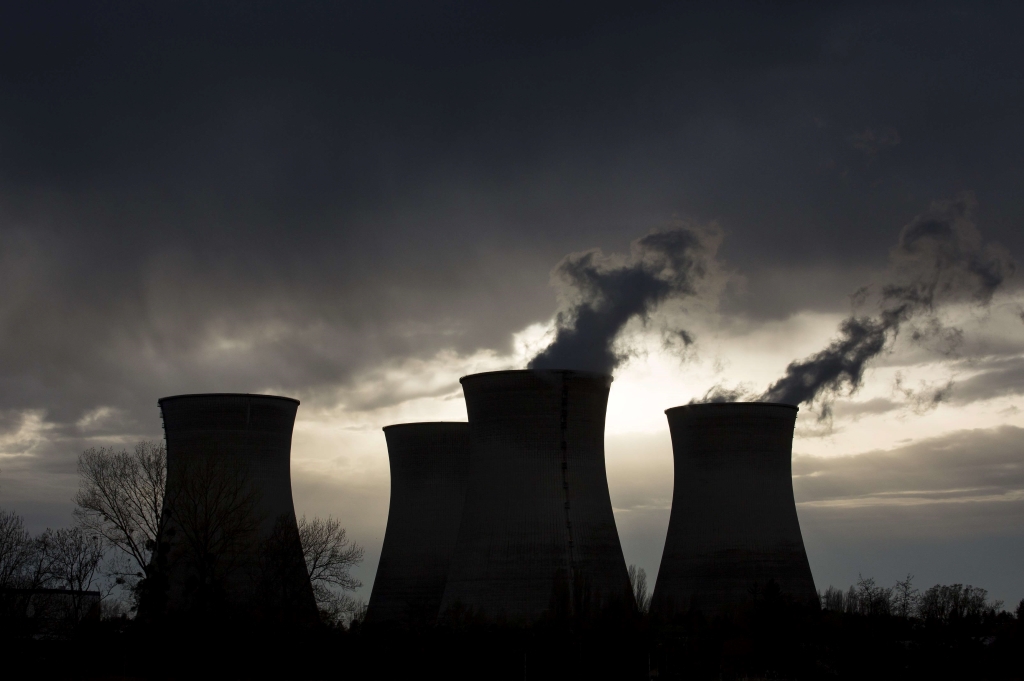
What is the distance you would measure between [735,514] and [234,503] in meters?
9.56

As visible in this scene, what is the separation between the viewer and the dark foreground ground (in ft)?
55.2

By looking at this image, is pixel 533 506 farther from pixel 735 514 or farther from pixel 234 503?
pixel 234 503

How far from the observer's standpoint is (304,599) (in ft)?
77.2

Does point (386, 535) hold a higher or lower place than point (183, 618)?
higher

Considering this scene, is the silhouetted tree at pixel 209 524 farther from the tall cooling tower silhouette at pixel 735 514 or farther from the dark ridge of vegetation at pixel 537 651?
the tall cooling tower silhouette at pixel 735 514

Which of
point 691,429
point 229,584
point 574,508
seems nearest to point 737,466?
point 691,429

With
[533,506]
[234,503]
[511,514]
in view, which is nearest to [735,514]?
[533,506]

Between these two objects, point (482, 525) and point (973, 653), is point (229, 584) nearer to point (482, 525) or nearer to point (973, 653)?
point (482, 525)

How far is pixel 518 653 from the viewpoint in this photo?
1705 cm

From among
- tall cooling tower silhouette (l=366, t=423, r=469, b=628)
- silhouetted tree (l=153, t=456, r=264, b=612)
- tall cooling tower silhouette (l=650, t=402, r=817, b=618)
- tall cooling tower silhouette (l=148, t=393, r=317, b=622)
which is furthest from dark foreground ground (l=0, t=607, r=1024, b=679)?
tall cooling tower silhouette (l=366, t=423, r=469, b=628)

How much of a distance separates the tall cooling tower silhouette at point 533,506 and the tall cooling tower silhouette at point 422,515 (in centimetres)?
496

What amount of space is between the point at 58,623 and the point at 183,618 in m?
5.92

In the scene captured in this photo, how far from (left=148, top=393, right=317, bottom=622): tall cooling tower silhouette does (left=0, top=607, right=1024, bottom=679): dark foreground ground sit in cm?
206

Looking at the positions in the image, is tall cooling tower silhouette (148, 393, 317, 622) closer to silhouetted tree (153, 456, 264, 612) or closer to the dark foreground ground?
silhouetted tree (153, 456, 264, 612)
